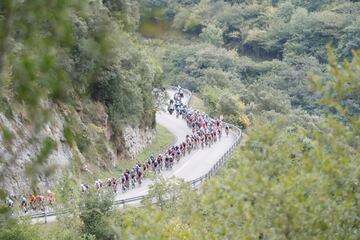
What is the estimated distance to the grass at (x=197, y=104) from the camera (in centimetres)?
6169

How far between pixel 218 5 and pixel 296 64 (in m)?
Result: 21.6

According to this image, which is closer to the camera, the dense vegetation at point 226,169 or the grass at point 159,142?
the dense vegetation at point 226,169

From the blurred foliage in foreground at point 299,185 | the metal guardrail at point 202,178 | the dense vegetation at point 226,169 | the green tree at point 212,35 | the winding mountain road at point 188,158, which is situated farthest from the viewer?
the green tree at point 212,35

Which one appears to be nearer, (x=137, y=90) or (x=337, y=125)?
(x=337, y=125)

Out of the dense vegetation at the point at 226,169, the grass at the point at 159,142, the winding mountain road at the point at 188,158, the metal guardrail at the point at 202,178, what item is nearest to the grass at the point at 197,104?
the winding mountain road at the point at 188,158

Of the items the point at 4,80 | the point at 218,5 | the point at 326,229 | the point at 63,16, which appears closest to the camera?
the point at 63,16

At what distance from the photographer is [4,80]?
5.43 metres

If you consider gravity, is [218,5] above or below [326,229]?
below

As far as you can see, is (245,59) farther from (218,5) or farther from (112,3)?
(112,3)

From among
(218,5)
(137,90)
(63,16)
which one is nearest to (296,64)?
(218,5)

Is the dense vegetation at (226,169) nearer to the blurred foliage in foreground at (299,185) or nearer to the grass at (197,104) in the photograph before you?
the blurred foliage in foreground at (299,185)

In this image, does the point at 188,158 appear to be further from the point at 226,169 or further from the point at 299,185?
the point at 299,185

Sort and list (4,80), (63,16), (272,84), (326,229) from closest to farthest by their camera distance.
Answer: (63,16), (4,80), (326,229), (272,84)

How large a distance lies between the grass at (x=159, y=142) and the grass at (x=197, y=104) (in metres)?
12.8
